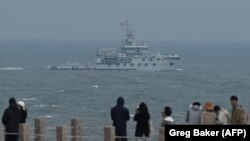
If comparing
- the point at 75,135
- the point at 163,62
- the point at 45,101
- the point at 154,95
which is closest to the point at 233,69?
the point at 163,62

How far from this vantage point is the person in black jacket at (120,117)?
69.2 feet

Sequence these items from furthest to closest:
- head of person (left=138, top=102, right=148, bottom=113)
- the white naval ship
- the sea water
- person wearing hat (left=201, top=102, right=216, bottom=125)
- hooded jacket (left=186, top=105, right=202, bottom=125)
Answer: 1. the white naval ship
2. the sea water
3. hooded jacket (left=186, top=105, right=202, bottom=125)
4. head of person (left=138, top=102, right=148, bottom=113)
5. person wearing hat (left=201, top=102, right=216, bottom=125)

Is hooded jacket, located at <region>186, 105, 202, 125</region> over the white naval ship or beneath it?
over

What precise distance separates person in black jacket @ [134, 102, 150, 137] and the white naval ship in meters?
119

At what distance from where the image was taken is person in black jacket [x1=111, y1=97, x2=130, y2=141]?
2109 cm

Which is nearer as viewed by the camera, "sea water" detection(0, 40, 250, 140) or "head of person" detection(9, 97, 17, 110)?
"head of person" detection(9, 97, 17, 110)

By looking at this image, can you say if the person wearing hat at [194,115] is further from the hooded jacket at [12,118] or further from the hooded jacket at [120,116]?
the hooded jacket at [12,118]

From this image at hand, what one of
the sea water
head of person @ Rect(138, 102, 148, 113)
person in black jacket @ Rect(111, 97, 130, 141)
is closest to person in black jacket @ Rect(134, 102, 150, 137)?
head of person @ Rect(138, 102, 148, 113)

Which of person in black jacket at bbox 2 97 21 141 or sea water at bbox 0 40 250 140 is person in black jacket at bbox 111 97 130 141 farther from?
sea water at bbox 0 40 250 140

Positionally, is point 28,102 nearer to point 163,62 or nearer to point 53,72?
point 53,72

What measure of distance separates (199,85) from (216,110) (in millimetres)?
88203

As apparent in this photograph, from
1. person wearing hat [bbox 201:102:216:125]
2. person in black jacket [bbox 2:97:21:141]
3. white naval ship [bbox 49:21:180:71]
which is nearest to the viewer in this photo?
person wearing hat [bbox 201:102:216:125]

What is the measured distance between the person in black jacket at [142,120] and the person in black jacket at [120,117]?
0.33 m

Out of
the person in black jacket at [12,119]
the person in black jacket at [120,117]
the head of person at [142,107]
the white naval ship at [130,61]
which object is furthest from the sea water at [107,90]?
the head of person at [142,107]
